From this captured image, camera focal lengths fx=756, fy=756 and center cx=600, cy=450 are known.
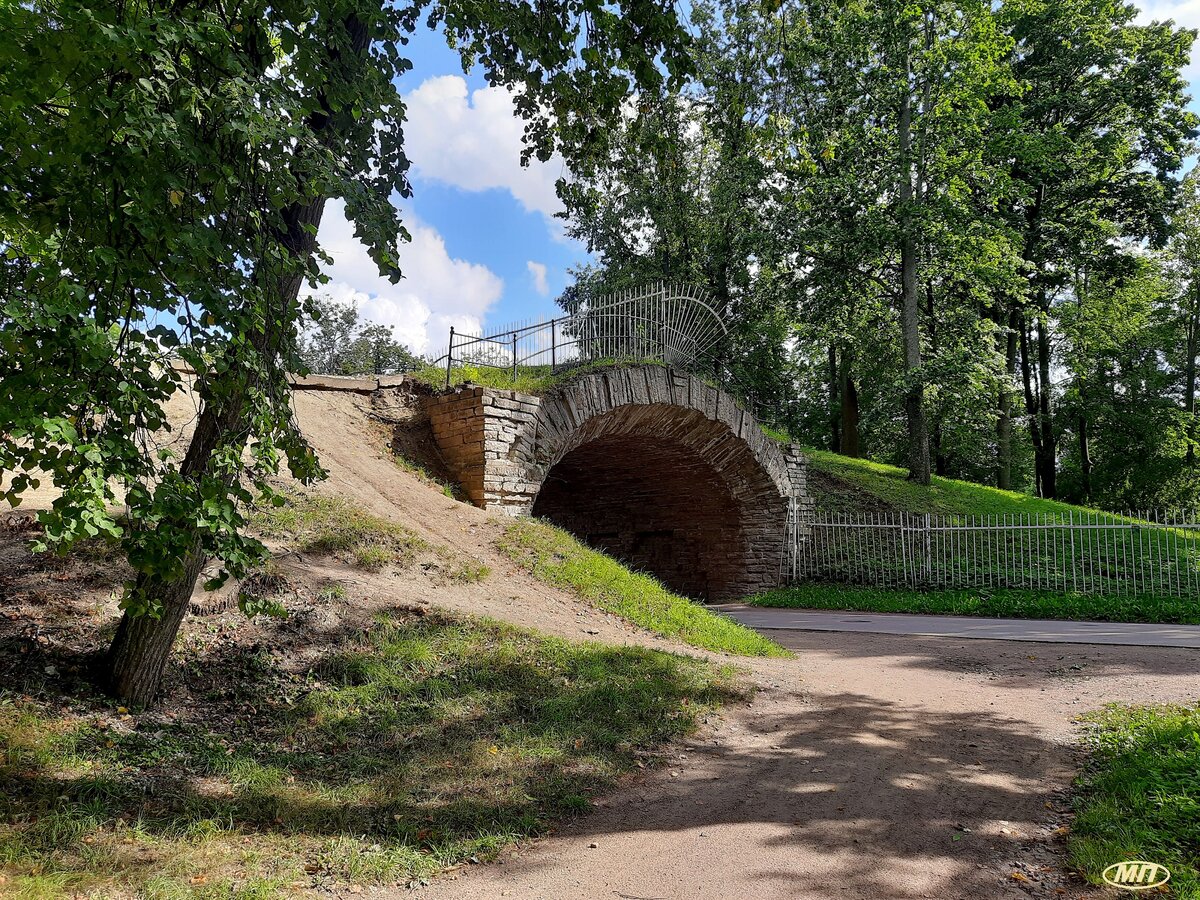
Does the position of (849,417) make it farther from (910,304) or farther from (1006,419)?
(910,304)

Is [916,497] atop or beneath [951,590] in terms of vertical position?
atop

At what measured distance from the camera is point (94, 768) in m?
3.37

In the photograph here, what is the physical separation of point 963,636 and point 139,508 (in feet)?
30.3

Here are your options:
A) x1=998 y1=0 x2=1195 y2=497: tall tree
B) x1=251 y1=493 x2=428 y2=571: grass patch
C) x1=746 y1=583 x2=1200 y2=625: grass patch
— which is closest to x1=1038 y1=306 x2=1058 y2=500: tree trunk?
x1=998 y1=0 x2=1195 y2=497: tall tree

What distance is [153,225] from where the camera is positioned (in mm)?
2609

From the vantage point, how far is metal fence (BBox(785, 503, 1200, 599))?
12555mm

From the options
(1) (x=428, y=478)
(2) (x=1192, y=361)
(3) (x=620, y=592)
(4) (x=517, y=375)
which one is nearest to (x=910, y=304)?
(4) (x=517, y=375)

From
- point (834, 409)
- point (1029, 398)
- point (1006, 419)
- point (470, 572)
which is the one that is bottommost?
point (470, 572)

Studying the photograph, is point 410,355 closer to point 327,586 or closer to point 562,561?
point 562,561

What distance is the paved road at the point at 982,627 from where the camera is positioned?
895 centimetres

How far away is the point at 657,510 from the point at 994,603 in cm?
664

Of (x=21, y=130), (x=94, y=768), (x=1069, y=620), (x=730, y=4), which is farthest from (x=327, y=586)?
(x=1069, y=620)

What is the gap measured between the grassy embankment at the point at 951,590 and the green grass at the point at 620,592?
5108mm

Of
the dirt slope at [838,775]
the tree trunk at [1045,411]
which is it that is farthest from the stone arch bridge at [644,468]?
the tree trunk at [1045,411]
